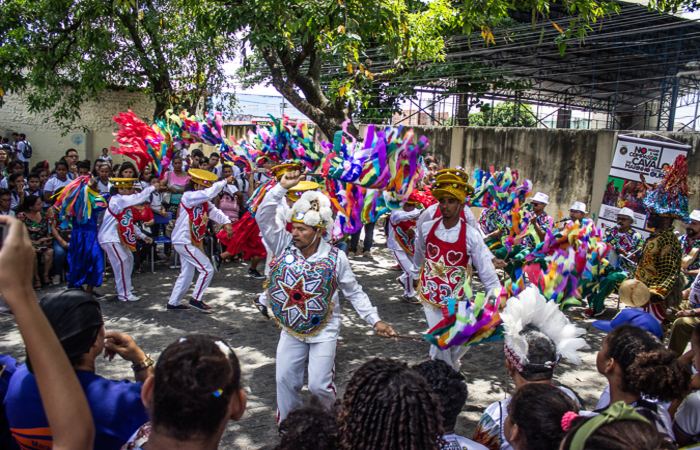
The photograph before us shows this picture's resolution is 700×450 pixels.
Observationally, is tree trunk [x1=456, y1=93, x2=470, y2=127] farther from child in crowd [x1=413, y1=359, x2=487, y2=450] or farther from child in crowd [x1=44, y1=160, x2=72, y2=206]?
child in crowd [x1=413, y1=359, x2=487, y2=450]

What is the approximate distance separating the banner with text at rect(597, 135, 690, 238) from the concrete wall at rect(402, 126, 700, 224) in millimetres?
358

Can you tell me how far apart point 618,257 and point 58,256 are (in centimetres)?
774

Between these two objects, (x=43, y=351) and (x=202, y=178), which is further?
(x=202, y=178)

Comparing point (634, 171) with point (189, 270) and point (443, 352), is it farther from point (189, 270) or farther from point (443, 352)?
point (189, 270)

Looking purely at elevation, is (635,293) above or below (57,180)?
below

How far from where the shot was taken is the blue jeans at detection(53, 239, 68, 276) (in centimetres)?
737

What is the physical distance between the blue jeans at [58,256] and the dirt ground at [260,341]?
0.36 m

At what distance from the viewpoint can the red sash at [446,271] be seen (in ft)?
14.6

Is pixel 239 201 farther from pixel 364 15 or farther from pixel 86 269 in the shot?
pixel 364 15

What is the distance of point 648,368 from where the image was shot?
2.22 m

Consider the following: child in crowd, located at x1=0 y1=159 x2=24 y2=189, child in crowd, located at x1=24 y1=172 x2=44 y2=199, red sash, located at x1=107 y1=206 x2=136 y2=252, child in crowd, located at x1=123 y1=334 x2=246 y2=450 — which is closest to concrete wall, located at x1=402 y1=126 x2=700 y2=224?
red sash, located at x1=107 y1=206 x2=136 y2=252

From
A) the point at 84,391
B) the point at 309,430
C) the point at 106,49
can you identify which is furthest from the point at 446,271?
the point at 106,49

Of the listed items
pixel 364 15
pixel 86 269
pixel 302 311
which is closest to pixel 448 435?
pixel 302 311

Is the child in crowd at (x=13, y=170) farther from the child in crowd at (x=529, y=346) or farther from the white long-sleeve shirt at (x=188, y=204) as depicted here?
the child in crowd at (x=529, y=346)
